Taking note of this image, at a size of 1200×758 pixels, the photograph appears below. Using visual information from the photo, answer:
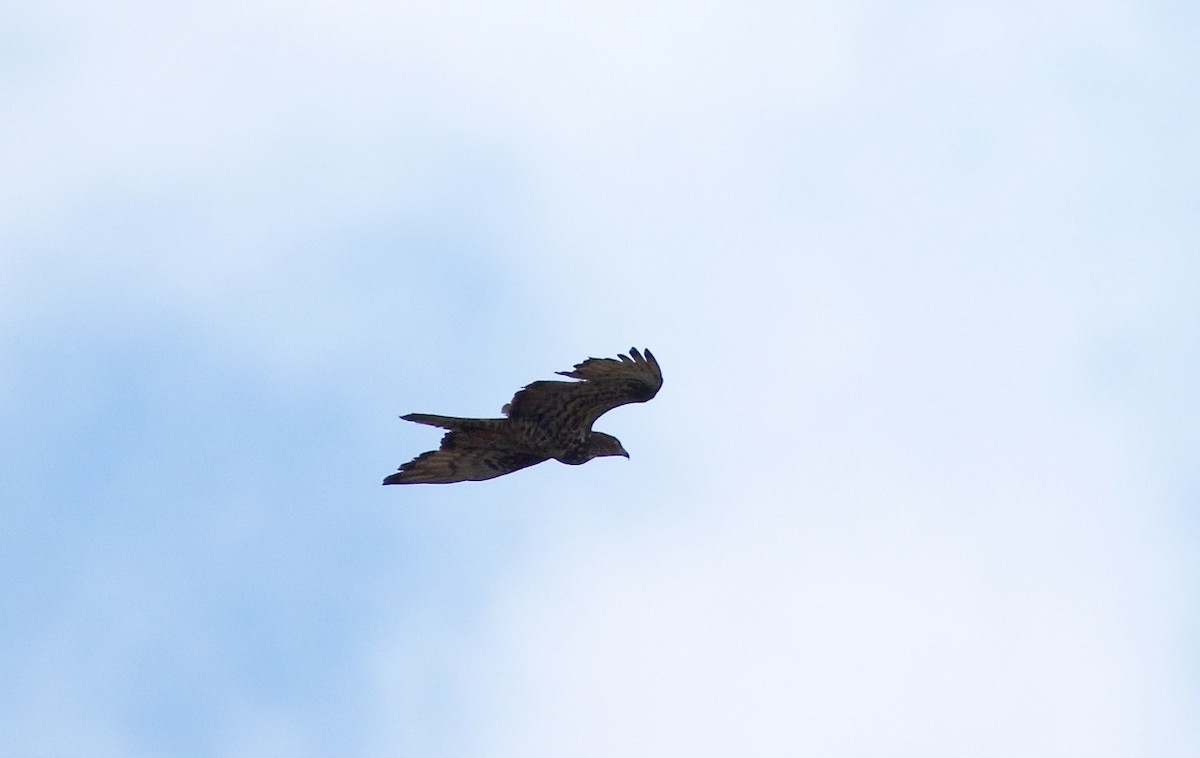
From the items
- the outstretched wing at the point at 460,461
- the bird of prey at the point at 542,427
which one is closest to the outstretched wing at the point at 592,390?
the bird of prey at the point at 542,427

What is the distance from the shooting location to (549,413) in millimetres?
24469

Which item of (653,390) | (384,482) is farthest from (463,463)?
(653,390)

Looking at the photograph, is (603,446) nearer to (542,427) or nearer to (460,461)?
(542,427)

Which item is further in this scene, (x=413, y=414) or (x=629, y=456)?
(x=629, y=456)

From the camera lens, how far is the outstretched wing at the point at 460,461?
2489 cm

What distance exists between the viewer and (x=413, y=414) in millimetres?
23969

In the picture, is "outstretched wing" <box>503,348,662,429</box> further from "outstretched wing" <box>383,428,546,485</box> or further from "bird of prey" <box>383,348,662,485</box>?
"outstretched wing" <box>383,428,546,485</box>

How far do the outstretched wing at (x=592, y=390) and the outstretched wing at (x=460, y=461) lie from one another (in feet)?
2.58

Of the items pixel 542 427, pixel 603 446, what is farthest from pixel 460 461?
pixel 603 446

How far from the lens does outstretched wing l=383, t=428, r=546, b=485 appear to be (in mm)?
24891

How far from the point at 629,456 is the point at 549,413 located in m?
1.86

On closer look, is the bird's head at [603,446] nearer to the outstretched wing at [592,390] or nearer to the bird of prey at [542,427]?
the bird of prey at [542,427]

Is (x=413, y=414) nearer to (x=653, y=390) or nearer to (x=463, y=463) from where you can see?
(x=463, y=463)

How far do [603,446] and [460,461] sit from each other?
80.2 inches
